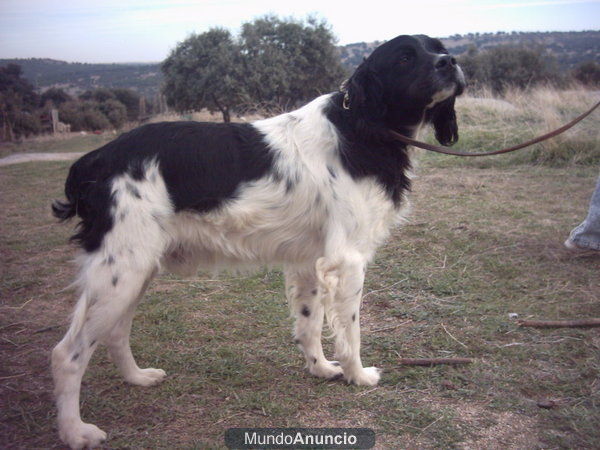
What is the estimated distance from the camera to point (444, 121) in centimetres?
328

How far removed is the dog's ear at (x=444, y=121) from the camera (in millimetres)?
3141

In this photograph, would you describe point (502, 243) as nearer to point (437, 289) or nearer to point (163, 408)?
point (437, 289)

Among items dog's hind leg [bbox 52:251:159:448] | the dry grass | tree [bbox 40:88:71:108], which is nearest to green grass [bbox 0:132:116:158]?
tree [bbox 40:88:71:108]

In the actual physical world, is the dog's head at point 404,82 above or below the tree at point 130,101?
below

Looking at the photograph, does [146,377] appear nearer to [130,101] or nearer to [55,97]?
[55,97]

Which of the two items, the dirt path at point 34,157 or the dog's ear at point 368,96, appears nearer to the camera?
the dog's ear at point 368,96

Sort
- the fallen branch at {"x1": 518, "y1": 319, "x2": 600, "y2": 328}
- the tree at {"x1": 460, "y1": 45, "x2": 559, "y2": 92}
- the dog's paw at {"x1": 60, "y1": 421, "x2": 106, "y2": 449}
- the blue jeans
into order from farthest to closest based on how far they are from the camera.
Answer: the tree at {"x1": 460, "y1": 45, "x2": 559, "y2": 92} < the blue jeans < the fallen branch at {"x1": 518, "y1": 319, "x2": 600, "y2": 328} < the dog's paw at {"x1": 60, "y1": 421, "x2": 106, "y2": 449}

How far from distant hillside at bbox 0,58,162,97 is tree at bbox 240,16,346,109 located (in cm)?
306

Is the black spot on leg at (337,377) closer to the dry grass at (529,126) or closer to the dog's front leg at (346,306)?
the dog's front leg at (346,306)

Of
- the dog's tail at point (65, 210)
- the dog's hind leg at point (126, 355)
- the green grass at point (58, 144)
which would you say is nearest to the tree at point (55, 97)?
the green grass at point (58, 144)

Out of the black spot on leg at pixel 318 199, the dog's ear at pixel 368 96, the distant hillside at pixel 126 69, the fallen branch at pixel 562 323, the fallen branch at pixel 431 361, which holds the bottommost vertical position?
the fallen branch at pixel 431 361

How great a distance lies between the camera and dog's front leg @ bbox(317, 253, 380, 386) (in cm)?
295

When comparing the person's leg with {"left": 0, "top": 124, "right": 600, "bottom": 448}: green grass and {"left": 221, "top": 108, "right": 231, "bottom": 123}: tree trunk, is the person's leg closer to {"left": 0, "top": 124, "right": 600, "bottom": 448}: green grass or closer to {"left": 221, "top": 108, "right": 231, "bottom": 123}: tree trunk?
{"left": 0, "top": 124, "right": 600, "bottom": 448}: green grass

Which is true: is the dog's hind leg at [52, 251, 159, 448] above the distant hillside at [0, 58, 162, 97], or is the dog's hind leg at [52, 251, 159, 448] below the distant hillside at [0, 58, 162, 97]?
below
